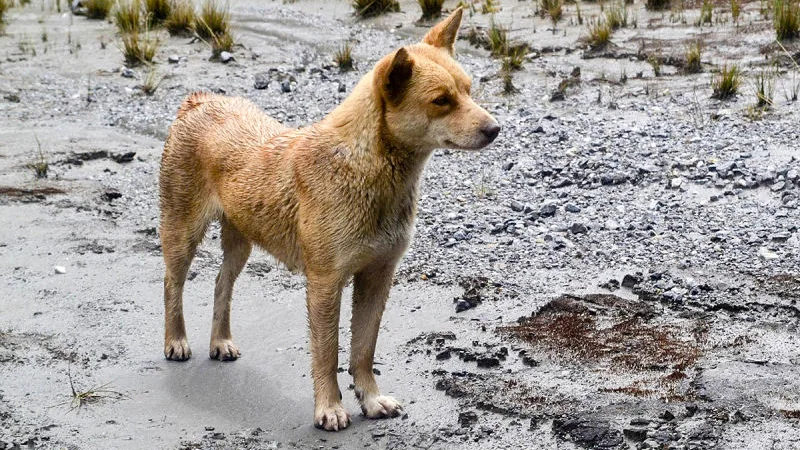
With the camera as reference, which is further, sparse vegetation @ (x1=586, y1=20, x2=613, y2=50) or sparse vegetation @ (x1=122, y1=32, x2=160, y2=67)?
sparse vegetation @ (x1=122, y1=32, x2=160, y2=67)

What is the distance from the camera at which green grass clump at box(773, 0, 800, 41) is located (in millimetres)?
11312

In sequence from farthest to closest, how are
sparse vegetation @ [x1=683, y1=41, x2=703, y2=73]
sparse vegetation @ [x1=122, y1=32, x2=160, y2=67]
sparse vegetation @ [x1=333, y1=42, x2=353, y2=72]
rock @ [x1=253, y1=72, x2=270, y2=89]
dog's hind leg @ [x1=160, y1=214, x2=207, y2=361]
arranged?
sparse vegetation @ [x1=122, y1=32, x2=160, y2=67]
sparse vegetation @ [x1=333, y1=42, x2=353, y2=72]
rock @ [x1=253, y1=72, x2=270, y2=89]
sparse vegetation @ [x1=683, y1=41, x2=703, y2=73]
dog's hind leg @ [x1=160, y1=214, x2=207, y2=361]

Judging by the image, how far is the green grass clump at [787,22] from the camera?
1131 cm

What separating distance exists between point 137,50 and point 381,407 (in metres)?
8.41

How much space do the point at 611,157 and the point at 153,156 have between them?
413 cm

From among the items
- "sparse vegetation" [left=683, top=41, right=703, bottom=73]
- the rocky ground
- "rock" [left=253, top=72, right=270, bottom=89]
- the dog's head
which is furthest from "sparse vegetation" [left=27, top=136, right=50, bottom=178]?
"sparse vegetation" [left=683, top=41, right=703, bottom=73]

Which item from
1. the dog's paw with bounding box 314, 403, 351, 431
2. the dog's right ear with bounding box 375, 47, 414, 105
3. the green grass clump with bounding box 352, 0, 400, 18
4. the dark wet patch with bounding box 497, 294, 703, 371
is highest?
the dog's right ear with bounding box 375, 47, 414, 105

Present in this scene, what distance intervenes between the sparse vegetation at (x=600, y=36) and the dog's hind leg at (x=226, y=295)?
648cm

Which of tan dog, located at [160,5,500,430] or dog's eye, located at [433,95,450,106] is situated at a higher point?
dog's eye, located at [433,95,450,106]

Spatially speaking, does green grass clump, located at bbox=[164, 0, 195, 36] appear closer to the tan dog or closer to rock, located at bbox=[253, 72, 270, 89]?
rock, located at bbox=[253, 72, 270, 89]

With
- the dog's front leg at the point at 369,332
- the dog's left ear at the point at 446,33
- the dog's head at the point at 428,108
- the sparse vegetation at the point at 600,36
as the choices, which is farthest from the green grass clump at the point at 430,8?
the dog's head at the point at 428,108

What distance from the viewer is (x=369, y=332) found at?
5.77 metres

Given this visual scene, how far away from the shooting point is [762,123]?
31.0 ft

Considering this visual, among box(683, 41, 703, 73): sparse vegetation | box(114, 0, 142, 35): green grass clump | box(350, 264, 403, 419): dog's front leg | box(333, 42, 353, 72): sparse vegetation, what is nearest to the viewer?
box(350, 264, 403, 419): dog's front leg
